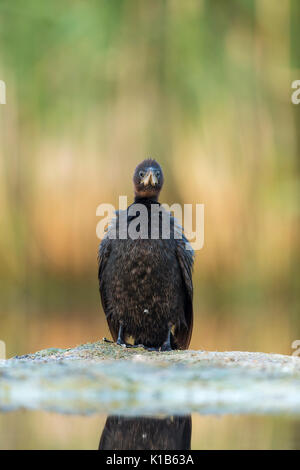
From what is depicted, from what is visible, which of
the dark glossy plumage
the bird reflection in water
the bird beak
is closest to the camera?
the bird reflection in water

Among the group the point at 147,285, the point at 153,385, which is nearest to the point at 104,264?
the point at 147,285

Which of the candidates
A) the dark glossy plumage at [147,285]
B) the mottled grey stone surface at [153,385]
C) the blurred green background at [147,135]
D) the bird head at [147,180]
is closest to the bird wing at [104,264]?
the dark glossy plumage at [147,285]

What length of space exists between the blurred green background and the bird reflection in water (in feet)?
30.0

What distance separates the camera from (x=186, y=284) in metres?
5.47

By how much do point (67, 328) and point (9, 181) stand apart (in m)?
5.06

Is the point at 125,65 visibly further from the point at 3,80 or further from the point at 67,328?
the point at 67,328

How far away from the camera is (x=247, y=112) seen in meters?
13.0

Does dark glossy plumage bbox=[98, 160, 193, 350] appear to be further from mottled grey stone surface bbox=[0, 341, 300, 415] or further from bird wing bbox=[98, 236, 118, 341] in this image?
mottled grey stone surface bbox=[0, 341, 300, 415]

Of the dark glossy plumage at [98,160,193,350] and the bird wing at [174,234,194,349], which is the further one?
the bird wing at [174,234,194,349]

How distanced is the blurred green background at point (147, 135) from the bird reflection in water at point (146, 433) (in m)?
9.15

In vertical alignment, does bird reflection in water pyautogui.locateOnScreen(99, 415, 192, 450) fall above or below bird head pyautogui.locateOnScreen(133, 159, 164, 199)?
below

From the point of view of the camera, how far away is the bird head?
5.64 m

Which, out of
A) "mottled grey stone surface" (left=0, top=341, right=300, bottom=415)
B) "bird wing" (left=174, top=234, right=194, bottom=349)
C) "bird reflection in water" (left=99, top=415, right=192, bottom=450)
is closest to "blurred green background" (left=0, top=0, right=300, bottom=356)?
"bird wing" (left=174, top=234, right=194, bottom=349)

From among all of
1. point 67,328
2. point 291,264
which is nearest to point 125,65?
point 291,264
